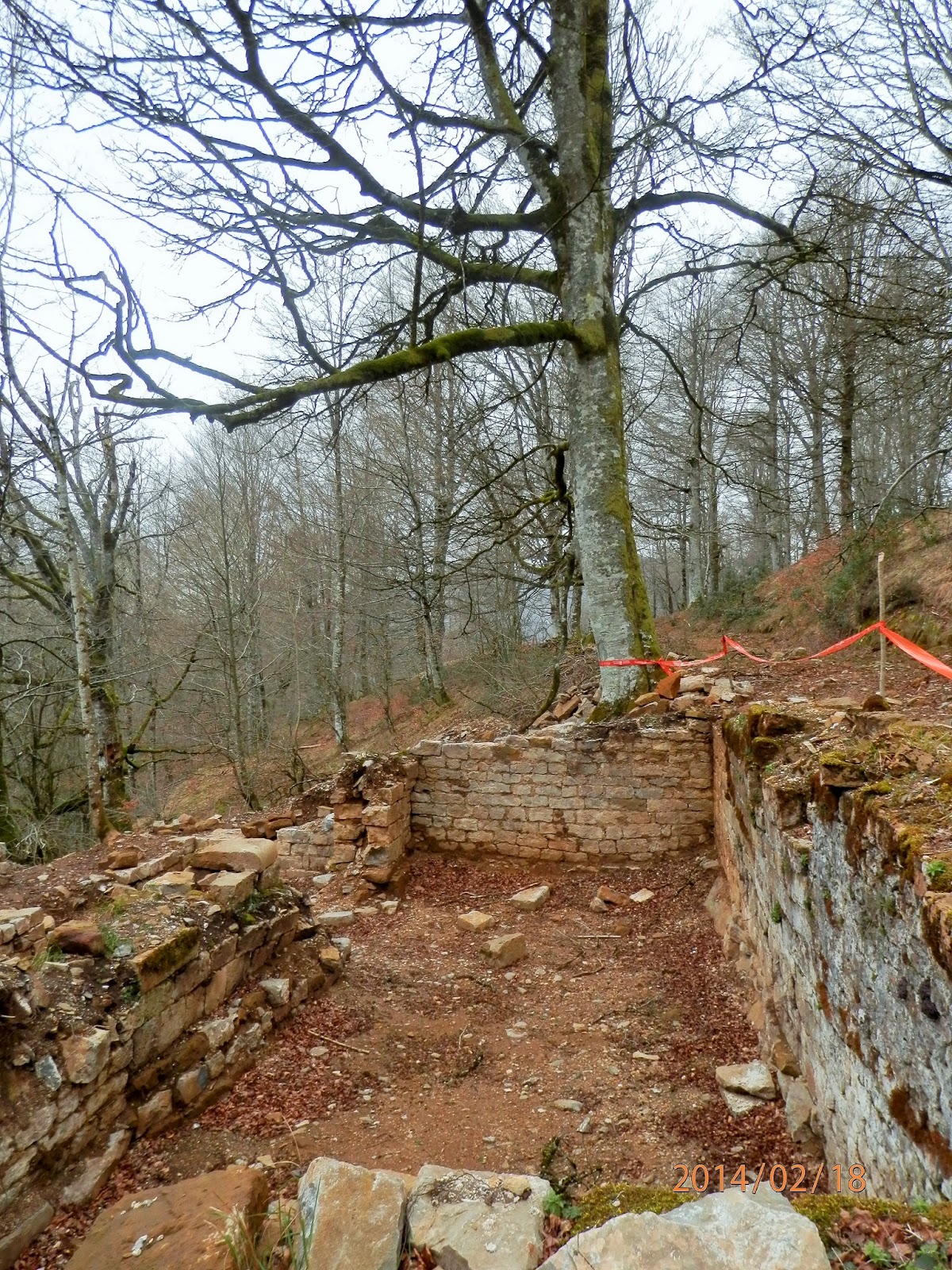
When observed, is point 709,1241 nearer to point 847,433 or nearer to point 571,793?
point 571,793

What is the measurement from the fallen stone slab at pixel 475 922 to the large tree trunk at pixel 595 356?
9.28ft

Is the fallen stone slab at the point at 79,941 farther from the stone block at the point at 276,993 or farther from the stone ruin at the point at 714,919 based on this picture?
the stone block at the point at 276,993

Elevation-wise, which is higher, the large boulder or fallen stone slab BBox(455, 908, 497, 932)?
the large boulder

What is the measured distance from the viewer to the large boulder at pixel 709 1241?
A: 1482 millimetres

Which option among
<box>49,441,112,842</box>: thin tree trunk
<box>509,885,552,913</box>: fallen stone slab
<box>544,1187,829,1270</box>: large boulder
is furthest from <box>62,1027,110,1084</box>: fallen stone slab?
<box>49,441,112,842</box>: thin tree trunk

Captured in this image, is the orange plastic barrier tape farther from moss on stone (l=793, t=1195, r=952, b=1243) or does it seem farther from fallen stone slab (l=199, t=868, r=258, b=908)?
fallen stone slab (l=199, t=868, r=258, b=908)

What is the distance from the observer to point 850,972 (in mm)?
2590

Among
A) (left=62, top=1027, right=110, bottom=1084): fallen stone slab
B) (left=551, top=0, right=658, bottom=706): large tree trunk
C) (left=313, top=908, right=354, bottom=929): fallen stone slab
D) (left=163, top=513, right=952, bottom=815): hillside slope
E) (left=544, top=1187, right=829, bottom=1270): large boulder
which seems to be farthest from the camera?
(left=163, top=513, right=952, bottom=815): hillside slope

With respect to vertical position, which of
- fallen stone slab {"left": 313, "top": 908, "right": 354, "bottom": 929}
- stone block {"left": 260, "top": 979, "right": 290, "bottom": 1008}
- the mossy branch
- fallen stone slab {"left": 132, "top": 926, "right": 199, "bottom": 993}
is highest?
the mossy branch

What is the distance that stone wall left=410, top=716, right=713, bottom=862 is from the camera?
273 inches

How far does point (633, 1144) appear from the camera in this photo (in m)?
3.35

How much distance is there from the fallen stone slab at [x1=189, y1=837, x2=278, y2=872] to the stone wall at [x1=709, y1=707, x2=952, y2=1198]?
11.0ft

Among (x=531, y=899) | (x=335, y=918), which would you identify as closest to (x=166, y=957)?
(x=335, y=918)

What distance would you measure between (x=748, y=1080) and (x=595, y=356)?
23.2 feet
